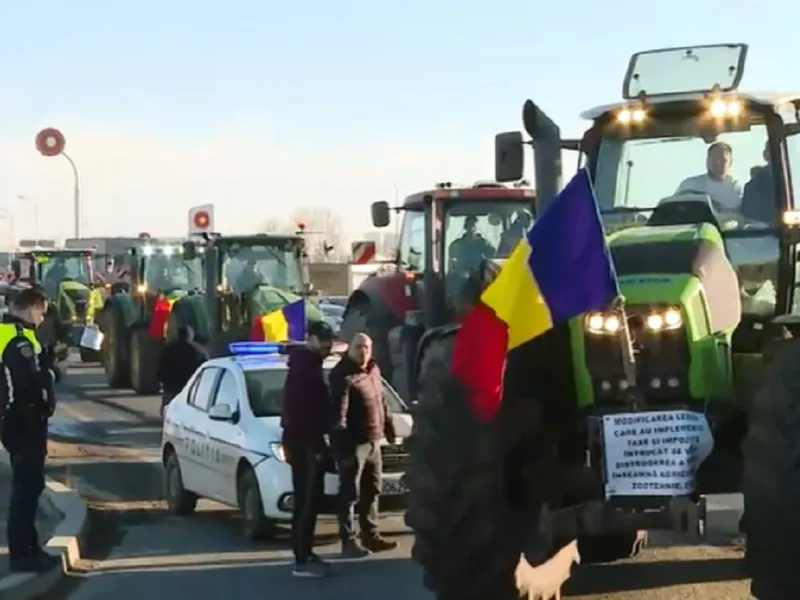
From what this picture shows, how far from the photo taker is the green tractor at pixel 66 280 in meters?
32.7

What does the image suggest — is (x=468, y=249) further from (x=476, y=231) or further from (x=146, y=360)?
(x=146, y=360)

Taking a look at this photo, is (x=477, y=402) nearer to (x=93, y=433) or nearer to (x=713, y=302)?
(x=713, y=302)

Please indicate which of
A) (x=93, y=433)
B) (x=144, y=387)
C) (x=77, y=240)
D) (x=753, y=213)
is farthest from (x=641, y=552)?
(x=77, y=240)

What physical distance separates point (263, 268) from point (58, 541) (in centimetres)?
1183

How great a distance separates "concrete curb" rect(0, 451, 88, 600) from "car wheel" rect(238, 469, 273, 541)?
1.32m

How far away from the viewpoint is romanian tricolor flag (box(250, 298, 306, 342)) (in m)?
18.1

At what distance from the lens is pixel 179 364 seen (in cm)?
1852

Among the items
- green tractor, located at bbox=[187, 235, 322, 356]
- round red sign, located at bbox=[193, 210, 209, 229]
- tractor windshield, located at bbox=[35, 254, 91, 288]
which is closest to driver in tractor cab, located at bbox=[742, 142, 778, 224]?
green tractor, located at bbox=[187, 235, 322, 356]

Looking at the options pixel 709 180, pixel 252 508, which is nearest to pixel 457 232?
pixel 252 508

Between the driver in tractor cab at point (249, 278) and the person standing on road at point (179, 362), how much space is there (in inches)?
174

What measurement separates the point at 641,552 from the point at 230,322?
12.1 metres

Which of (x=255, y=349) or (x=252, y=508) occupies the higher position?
(x=255, y=349)

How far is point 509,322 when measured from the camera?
7.51 metres

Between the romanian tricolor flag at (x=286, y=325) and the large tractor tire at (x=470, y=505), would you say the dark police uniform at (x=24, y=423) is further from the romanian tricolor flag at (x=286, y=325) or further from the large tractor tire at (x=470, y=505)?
the romanian tricolor flag at (x=286, y=325)
